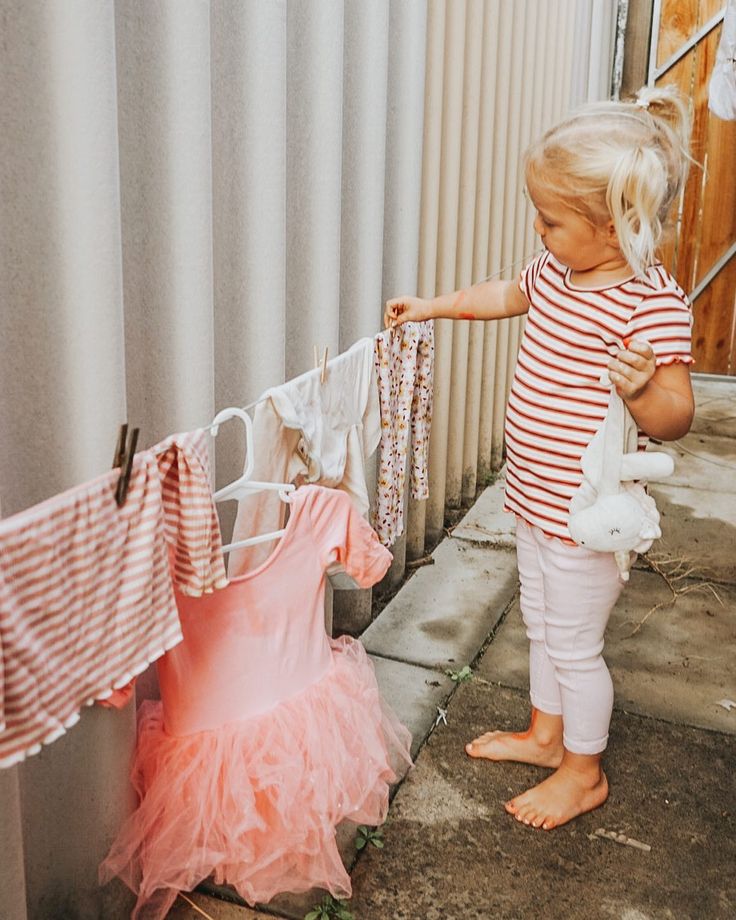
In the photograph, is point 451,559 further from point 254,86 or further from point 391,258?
point 254,86

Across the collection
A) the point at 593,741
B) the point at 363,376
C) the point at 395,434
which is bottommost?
the point at 593,741

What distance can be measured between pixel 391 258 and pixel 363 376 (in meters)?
0.83

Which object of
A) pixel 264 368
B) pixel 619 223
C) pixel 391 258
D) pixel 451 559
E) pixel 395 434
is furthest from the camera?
pixel 451 559

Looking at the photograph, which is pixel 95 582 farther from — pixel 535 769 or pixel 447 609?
pixel 447 609

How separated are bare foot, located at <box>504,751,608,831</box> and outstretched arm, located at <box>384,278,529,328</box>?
3.29 feet

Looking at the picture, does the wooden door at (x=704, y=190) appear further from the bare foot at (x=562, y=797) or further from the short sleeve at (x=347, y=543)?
the short sleeve at (x=347, y=543)

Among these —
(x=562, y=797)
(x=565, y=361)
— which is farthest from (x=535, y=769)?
(x=565, y=361)

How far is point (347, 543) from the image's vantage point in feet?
5.82

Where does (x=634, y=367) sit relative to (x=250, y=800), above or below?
above

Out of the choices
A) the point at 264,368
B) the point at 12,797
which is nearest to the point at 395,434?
the point at 264,368

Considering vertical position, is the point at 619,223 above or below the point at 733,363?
above

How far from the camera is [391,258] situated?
288 centimetres

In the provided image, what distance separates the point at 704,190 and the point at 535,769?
512 cm

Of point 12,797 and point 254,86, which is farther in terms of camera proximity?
point 254,86
